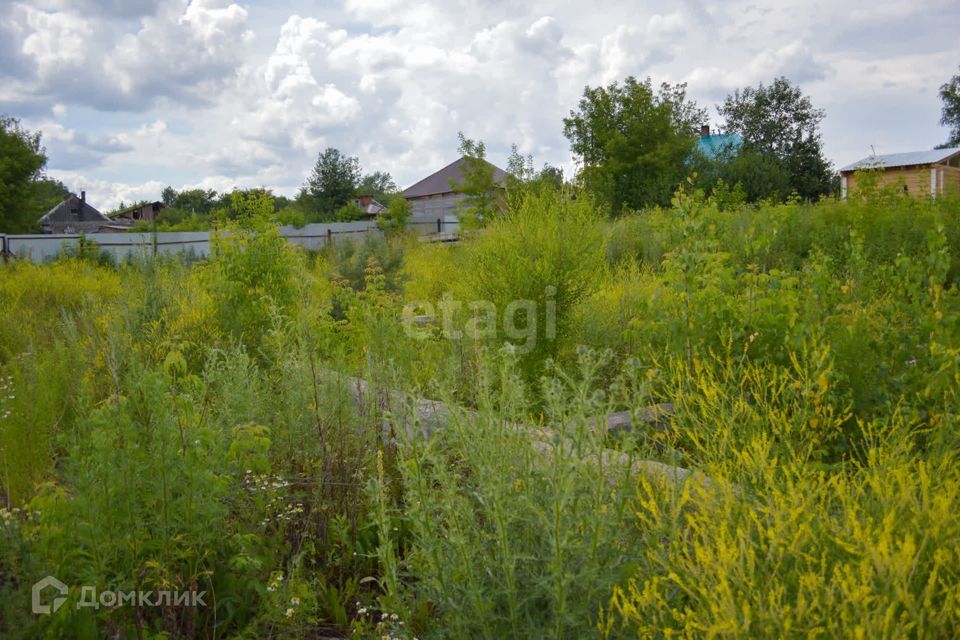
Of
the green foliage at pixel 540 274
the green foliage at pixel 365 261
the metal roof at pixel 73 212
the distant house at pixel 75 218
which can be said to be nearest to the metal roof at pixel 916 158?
the green foliage at pixel 365 261

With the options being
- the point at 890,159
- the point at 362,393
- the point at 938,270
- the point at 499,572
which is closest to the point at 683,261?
the point at 938,270

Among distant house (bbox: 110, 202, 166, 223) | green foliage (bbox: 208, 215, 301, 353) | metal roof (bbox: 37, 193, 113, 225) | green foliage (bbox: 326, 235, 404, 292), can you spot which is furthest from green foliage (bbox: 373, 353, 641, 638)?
distant house (bbox: 110, 202, 166, 223)

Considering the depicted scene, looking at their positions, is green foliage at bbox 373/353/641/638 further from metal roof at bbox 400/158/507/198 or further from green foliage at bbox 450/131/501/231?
metal roof at bbox 400/158/507/198

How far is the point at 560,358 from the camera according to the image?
5219 mm

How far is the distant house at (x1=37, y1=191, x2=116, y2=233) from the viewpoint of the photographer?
2041 inches

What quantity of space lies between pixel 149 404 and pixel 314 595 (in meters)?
0.90

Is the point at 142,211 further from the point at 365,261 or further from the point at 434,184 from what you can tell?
the point at 365,261

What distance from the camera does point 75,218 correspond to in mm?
54438

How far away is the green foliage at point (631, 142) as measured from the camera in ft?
87.6

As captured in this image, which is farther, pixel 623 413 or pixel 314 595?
pixel 623 413

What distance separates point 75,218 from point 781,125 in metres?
51.8

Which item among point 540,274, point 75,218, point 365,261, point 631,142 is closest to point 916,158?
point 631,142

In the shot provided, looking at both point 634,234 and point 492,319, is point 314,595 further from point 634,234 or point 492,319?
point 634,234

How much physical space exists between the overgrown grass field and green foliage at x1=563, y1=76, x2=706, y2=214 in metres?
21.5
